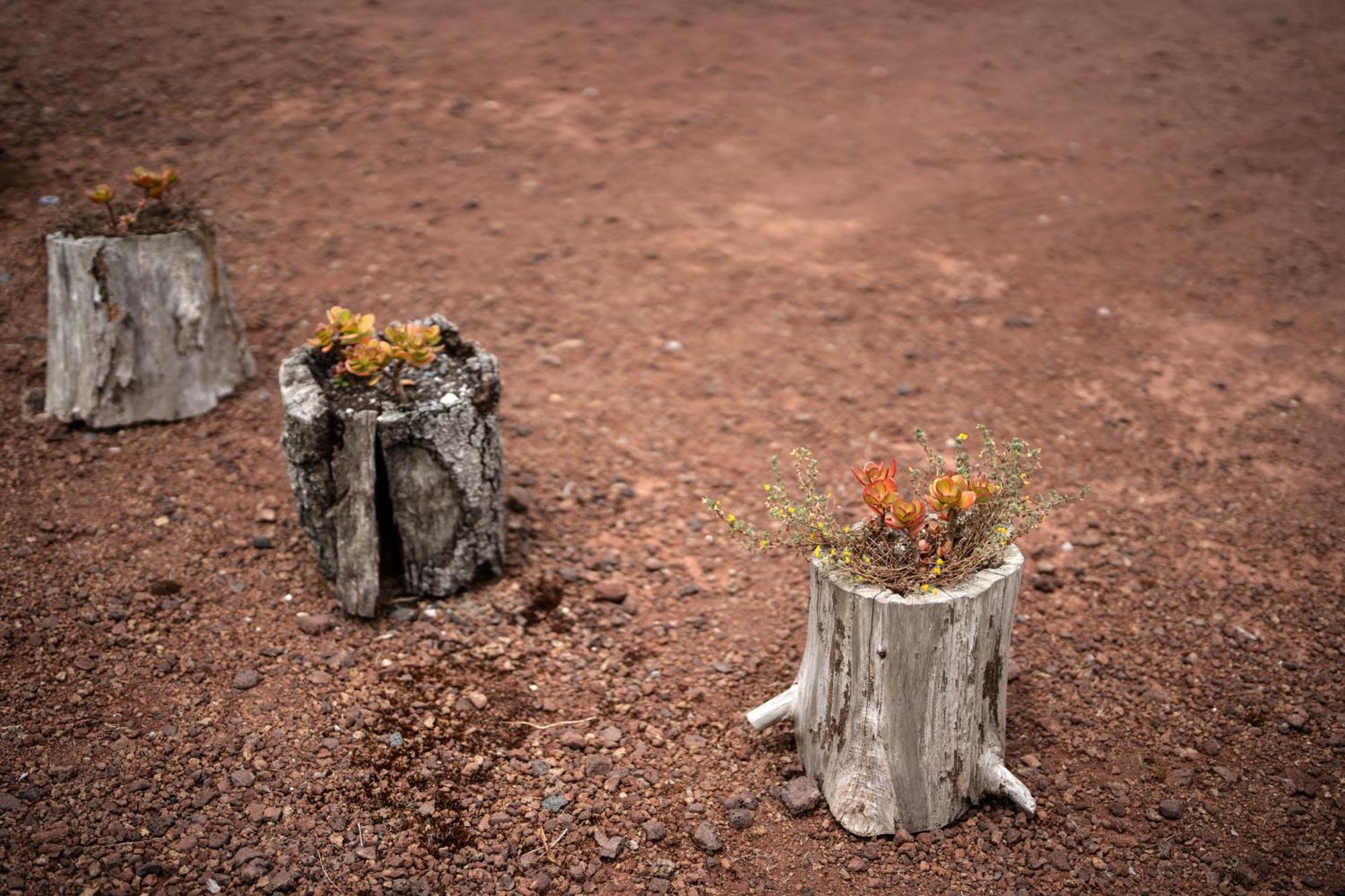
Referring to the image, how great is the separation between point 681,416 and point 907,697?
2142mm

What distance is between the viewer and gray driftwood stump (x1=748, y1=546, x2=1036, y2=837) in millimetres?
2613

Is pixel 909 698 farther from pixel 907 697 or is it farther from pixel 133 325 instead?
pixel 133 325

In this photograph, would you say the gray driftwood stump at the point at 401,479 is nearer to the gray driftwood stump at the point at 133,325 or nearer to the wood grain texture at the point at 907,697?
the gray driftwood stump at the point at 133,325

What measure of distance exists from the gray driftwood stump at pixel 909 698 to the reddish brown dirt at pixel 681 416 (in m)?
0.12

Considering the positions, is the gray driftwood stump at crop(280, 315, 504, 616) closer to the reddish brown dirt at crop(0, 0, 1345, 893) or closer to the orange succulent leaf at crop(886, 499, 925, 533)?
the reddish brown dirt at crop(0, 0, 1345, 893)

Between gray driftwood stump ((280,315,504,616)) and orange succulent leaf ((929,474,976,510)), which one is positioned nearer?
orange succulent leaf ((929,474,976,510))

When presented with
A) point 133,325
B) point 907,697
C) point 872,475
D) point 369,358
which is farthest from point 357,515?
point 907,697

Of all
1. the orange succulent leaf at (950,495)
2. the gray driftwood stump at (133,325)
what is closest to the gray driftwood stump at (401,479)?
the gray driftwood stump at (133,325)

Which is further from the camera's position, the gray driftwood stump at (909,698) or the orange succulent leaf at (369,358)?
the orange succulent leaf at (369,358)

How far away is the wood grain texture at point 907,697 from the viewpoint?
261cm

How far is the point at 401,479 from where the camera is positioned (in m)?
3.30

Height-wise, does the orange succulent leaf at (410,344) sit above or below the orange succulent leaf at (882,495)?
above

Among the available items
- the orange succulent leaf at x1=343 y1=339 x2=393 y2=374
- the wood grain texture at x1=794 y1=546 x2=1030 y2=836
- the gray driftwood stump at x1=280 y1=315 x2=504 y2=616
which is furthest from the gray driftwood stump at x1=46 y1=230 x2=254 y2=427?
the wood grain texture at x1=794 y1=546 x2=1030 y2=836

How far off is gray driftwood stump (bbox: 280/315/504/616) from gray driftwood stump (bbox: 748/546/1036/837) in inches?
47.8
